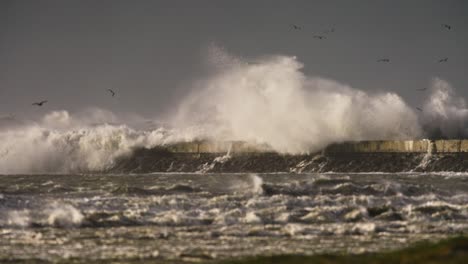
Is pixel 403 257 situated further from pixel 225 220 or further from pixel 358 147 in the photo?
pixel 358 147

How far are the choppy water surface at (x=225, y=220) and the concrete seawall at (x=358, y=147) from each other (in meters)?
34.0

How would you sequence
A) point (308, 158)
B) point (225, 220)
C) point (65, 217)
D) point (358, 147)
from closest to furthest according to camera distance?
1. point (225, 220)
2. point (65, 217)
3. point (308, 158)
4. point (358, 147)

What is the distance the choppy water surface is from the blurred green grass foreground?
2.06 m

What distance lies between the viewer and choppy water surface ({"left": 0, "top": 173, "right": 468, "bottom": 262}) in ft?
74.3

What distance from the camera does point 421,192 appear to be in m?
38.9

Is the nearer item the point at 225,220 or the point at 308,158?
the point at 225,220

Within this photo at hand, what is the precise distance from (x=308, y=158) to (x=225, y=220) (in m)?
54.1

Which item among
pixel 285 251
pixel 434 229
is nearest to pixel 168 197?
pixel 434 229

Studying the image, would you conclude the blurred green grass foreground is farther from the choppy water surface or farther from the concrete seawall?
the concrete seawall

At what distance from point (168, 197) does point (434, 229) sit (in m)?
13.4

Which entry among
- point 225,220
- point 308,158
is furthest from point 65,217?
point 308,158

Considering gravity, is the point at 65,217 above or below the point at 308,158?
below

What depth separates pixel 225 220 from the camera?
96.6 feet

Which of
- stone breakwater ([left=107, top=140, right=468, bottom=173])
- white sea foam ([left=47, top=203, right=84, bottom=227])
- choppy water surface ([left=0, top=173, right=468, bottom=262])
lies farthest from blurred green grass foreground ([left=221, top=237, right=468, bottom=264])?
stone breakwater ([left=107, top=140, right=468, bottom=173])
